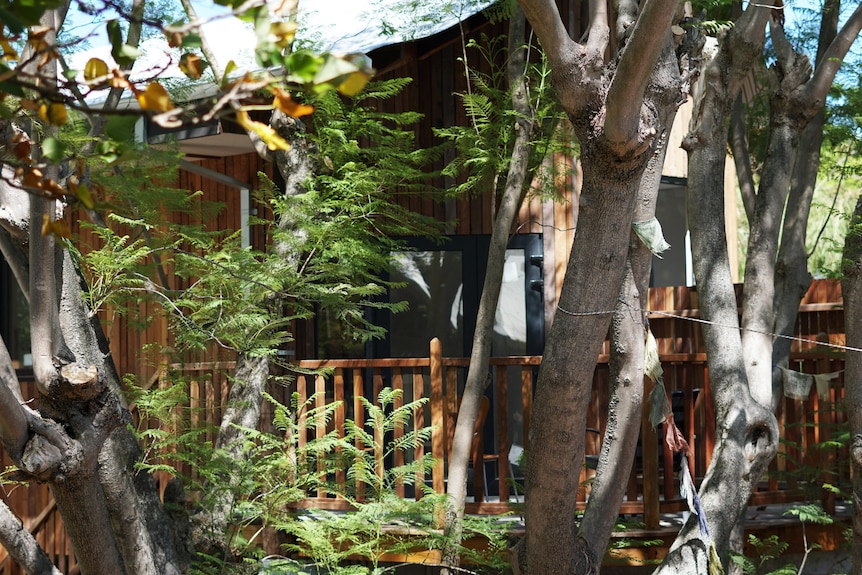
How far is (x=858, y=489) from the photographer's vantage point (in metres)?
5.80

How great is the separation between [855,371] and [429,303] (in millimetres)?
4006

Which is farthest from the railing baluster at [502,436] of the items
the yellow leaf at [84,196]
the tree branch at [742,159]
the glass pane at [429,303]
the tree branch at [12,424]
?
the yellow leaf at [84,196]

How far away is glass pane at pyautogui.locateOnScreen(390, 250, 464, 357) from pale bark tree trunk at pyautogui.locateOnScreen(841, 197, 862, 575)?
3676 mm

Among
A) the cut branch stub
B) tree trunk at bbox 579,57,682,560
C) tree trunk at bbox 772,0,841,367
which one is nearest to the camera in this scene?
the cut branch stub

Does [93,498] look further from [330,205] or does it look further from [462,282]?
[462,282]

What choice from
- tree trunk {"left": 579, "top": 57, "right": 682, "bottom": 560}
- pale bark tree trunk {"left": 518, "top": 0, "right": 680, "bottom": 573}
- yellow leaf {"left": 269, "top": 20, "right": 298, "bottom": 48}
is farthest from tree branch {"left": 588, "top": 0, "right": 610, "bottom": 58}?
yellow leaf {"left": 269, "top": 20, "right": 298, "bottom": 48}

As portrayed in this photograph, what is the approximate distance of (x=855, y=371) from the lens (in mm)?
→ 5793

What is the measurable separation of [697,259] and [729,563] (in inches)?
73.4

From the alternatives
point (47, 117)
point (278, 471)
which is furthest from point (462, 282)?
point (47, 117)

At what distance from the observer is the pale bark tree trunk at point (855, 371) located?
573 centimetres

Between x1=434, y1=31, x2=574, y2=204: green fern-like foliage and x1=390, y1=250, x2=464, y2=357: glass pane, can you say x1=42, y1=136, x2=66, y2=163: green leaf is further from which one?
x1=390, y1=250, x2=464, y2=357: glass pane

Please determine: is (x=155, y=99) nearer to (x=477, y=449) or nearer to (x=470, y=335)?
(x=477, y=449)

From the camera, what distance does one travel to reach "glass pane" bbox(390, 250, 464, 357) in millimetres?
8648

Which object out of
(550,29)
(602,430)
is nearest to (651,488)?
(602,430)
